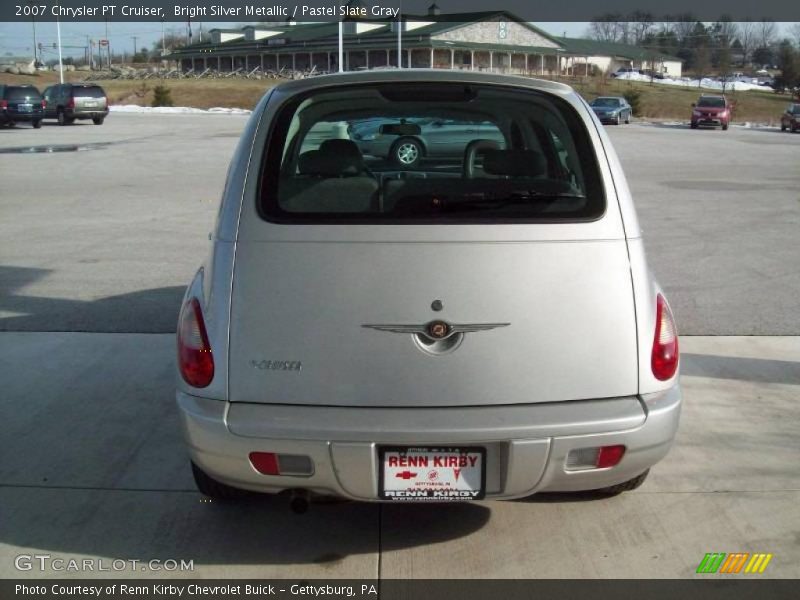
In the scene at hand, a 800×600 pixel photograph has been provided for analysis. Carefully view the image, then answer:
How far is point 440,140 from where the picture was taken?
235 inches

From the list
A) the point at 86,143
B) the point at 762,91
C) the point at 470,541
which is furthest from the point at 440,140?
the point at 762,91

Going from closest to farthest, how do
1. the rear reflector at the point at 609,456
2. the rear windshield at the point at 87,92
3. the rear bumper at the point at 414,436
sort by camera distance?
the rear bumper at the point at 414,436 < the rear reflector at the point at 609,456 < the rear windshield at the point at 87,92

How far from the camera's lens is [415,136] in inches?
229

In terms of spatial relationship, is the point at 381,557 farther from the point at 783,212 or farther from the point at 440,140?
the point at 783,212

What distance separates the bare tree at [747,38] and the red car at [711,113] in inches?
2971

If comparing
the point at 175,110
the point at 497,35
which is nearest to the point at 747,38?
the point at 497,35

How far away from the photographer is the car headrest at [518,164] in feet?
12.8

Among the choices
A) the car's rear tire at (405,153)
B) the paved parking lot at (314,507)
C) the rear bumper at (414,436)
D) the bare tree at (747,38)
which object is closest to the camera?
the rear bumper at (414,436)

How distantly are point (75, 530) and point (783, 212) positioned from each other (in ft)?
37.3

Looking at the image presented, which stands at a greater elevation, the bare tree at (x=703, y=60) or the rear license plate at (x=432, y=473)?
the bare tree at (x=703, y=60)

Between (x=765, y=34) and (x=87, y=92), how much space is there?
93.7 metres

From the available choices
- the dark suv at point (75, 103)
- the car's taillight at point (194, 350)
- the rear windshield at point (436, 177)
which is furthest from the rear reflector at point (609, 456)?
the dark suv at point (75, 103)

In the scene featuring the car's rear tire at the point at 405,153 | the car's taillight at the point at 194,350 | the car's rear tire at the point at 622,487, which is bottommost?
the car's rear tire at the point at 622,487

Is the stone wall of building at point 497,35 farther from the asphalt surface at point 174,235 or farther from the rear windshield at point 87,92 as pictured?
the asphalt surface at point 174,235
